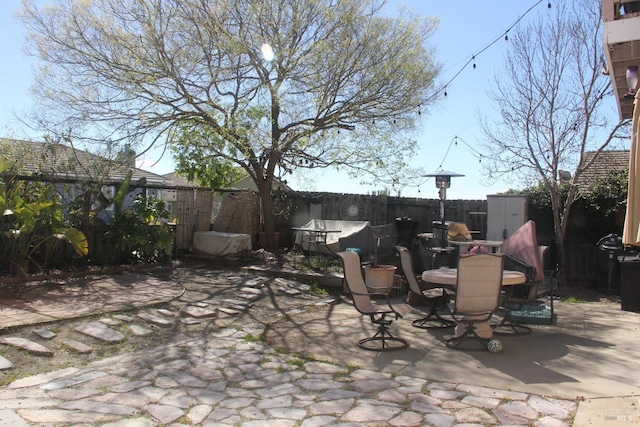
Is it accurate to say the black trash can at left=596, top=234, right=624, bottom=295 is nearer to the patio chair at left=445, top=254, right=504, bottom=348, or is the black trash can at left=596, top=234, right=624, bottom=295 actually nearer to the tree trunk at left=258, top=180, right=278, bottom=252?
the patio chair at left=445, top=254, right=504, bottom=348

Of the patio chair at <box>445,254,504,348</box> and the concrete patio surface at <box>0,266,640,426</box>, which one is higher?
the patio chair at <box>445,254,504,348</box>

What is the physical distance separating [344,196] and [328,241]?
2.37m

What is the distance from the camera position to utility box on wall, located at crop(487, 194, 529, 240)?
446 inches

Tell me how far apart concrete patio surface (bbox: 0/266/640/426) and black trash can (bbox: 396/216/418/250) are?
408 centimetres

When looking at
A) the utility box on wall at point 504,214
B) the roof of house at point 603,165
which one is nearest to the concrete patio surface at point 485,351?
the utility box on wall at point 504,214

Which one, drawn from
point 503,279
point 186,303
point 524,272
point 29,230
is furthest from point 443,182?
point 29,230

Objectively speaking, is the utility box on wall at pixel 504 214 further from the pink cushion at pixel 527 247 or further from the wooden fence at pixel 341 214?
the pink cushion at pixel 527 247

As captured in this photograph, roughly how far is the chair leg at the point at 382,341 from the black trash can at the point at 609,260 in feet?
22.4

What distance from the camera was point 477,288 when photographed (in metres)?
5.43

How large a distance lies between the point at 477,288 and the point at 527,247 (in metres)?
1.98

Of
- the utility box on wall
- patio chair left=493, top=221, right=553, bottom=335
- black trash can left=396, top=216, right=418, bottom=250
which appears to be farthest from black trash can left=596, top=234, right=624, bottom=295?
patio chair left=493, top=221, right=553, bottom=335

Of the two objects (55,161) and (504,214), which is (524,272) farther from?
(55,161)

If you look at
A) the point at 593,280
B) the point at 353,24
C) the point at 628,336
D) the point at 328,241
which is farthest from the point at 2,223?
the point at 593,280

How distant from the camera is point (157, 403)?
3855 mm
